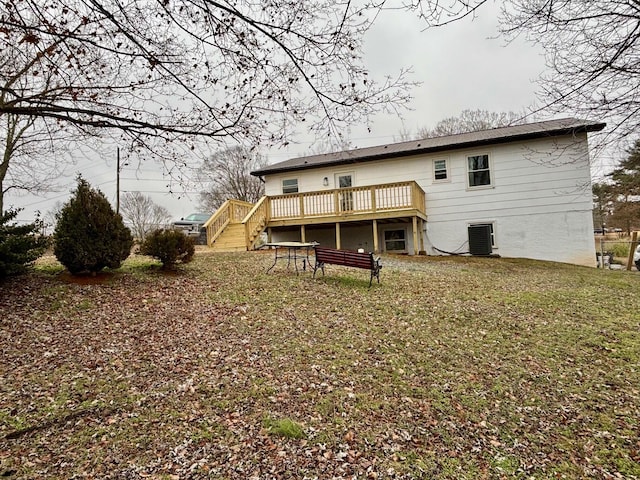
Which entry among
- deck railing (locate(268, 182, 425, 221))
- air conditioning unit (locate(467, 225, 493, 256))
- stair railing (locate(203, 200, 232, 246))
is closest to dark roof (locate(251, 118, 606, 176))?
deck railing (locate(268, 182, 425, 221))

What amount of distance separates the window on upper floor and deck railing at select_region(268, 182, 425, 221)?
3.29ft

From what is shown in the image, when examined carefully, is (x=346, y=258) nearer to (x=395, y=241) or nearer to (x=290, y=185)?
(x=395, y=241)

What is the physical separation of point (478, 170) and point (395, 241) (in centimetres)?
431

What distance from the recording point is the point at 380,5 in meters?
3.04

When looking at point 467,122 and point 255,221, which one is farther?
point 467,122

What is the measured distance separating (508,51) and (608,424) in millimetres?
5189

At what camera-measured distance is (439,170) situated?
14867 millimetres

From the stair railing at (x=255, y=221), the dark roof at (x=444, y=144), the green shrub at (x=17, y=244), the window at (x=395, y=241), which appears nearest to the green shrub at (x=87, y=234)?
the green shrub at (x=17, y=244)

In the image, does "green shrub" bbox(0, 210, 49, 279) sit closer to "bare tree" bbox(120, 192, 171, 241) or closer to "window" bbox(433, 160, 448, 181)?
"window" bbox(433, 160, 448, 181)

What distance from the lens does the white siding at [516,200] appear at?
42.5 feet

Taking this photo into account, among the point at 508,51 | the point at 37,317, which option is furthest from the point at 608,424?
the point at 37,317

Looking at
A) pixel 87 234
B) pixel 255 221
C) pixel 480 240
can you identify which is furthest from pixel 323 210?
pixel 87 234

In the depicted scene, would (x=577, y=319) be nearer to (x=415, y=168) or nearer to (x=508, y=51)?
(x=508, y=51)

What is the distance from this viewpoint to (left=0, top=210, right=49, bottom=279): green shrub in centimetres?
627
